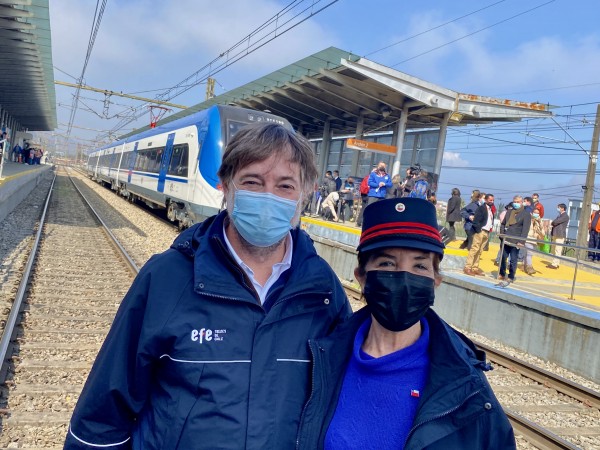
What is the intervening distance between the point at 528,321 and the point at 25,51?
56.6ft

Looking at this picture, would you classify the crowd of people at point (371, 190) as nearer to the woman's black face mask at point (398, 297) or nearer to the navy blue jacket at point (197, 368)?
the woman's black face mask at point (398, 297)

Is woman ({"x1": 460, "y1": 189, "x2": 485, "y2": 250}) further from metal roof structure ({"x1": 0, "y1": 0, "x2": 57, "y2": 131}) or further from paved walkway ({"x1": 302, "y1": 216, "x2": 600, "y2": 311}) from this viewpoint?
metal roof structure ({"x1": 0, "y1": 0, "x2": 57, "y2": 131})

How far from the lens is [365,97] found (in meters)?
19.9

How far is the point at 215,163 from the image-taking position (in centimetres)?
1212

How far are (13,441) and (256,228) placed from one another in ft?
9.91

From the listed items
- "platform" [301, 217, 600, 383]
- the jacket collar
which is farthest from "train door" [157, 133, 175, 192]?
the jacket collar

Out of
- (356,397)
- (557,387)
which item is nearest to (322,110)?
(557,387)

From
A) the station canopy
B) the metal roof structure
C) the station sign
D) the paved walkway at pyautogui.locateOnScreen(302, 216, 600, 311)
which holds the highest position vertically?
the station canopy

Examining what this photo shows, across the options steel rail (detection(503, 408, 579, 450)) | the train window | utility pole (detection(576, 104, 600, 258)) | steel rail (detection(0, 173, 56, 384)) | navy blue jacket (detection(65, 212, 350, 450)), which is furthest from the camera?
utility pole (detection(576, 104, 600, 258))

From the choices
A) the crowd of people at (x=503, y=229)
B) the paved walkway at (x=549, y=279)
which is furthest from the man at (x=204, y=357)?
the crowd of people at (x=503, y=229)

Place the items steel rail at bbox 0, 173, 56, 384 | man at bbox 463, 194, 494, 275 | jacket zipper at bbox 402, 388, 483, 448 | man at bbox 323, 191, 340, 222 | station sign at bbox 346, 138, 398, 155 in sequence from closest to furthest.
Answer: jacket zipper at bbox 402, 388, 483, 448
steel rail at bbox 0, 173, 56, 384
man at bbox 463, 194, 494, 275
man at bbox 323, 191, 340, 222
station sign at bbox 346, 138, 398, 155

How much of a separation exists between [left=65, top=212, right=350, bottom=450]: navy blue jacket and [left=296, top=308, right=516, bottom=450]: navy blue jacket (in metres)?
0.07

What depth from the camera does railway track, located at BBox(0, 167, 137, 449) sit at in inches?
158

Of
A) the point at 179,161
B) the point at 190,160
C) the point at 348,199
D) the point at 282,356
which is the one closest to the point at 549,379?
the point at 282,356
